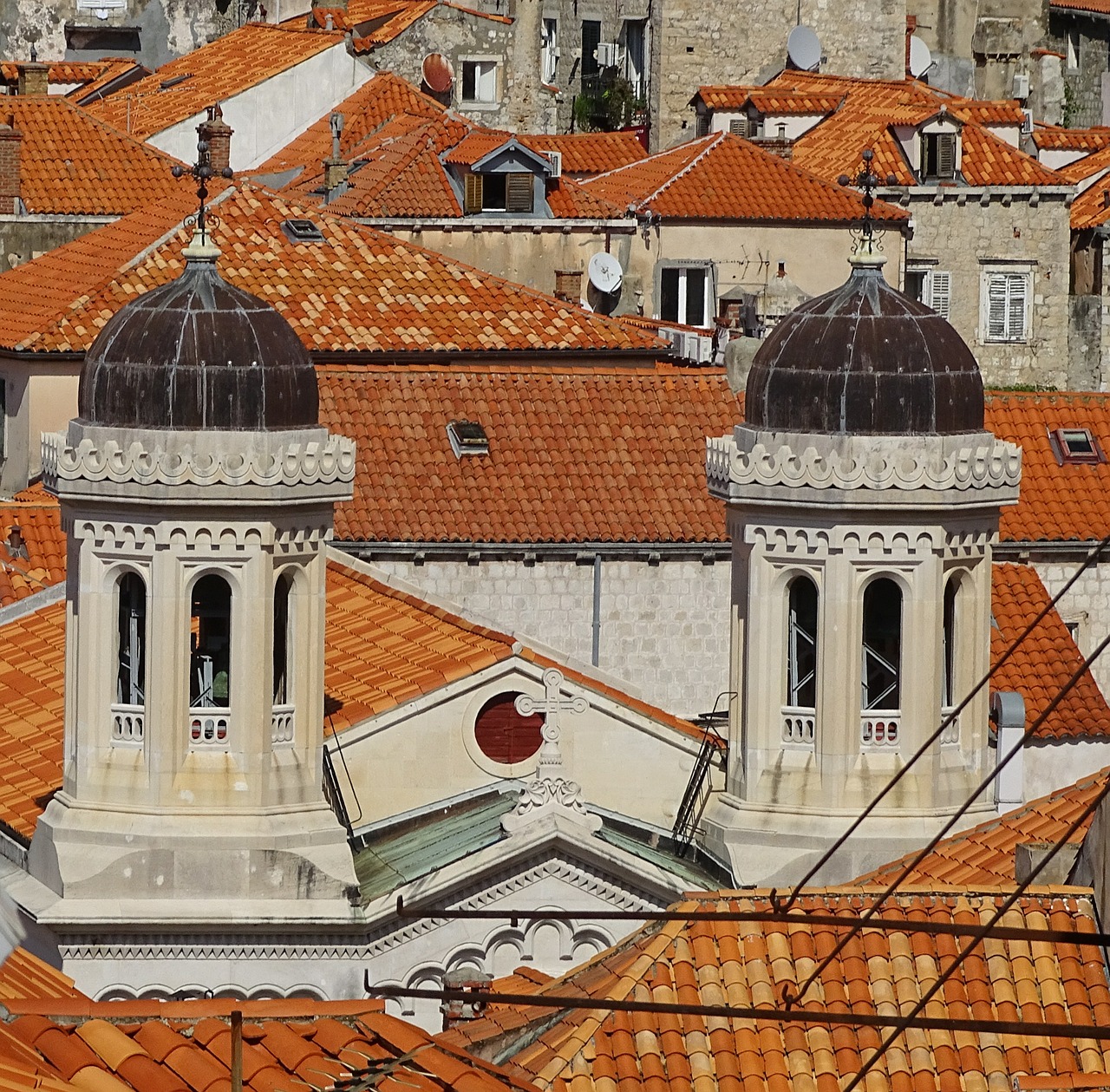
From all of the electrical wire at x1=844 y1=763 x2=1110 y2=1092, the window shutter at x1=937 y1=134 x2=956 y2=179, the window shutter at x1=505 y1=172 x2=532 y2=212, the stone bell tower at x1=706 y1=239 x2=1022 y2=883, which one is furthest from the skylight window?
the window shutter at x1=937 y1=134 x2=956 y2=179

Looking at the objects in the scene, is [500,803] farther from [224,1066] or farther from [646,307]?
[646,307]

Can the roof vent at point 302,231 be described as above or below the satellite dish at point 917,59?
above

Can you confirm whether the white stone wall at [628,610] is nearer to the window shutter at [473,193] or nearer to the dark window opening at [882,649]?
the dark window opening at [882,649]

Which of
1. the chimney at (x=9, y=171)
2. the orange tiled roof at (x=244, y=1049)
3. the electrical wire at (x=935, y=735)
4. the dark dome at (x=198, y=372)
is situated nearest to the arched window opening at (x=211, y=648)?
the dark dome at (x=198, y=372)

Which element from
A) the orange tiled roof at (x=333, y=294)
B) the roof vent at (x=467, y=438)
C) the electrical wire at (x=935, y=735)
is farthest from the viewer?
→ the orange tiled roof at (x=333, y=294)

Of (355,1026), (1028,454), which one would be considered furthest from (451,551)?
(355,1026)

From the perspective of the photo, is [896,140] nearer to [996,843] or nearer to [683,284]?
[683,284]
